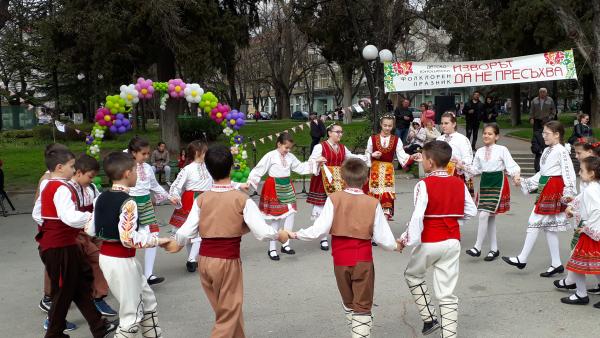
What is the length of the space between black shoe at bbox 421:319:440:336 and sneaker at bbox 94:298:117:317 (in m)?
2.89

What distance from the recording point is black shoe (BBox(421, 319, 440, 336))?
14.8 feet

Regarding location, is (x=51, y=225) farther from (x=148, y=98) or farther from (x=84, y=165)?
(x=148, y=98)

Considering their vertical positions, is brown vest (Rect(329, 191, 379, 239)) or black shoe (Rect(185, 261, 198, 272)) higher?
brown vest (Rect(329, 191, 379, 239))

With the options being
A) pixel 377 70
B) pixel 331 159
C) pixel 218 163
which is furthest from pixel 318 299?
pixel 377 70

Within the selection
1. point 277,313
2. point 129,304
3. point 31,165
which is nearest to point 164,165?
point 31,165

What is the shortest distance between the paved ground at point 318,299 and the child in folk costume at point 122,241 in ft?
2.96

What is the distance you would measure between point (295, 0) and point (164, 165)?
39.1 feet

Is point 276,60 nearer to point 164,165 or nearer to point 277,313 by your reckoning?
point 164,165

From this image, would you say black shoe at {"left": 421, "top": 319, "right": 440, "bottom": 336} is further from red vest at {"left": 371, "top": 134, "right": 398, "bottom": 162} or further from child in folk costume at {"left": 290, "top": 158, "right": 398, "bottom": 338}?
red vest at {"left": 371, "top": 134, "right": 398, "bottom": 162}

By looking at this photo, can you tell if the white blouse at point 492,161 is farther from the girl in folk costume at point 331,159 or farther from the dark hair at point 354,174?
the dark hair at point 354,174

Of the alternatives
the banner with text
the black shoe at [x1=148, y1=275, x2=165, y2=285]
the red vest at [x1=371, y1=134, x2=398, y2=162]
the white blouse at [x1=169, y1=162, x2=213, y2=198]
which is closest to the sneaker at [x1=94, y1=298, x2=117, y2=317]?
the black shoe at [x1=148, y1=275, x2=165, y2=285]

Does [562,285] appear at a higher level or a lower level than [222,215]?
lower

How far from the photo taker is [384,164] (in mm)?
7625

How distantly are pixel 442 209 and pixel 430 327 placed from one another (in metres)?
1.04
